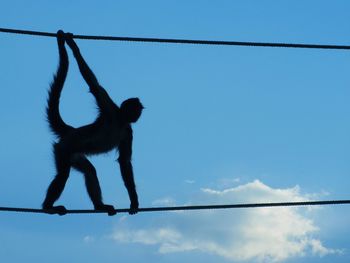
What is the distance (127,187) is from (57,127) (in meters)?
1.73

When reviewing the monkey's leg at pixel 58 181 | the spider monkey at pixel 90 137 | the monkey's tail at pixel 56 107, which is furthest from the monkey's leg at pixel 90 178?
the monkey's tail at pixel 56 107

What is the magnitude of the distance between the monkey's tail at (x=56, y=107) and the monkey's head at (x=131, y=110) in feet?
3.42

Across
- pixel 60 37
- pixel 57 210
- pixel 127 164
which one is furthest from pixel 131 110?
pixel 57 210

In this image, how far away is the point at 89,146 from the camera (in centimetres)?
1393

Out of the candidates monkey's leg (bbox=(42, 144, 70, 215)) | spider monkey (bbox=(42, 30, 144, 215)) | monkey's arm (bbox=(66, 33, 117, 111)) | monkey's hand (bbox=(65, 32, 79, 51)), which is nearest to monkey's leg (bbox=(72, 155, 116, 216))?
spider monkey (bbox=(42, 30, 144, 215))

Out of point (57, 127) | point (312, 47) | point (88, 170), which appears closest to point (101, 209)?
point (88, 170)

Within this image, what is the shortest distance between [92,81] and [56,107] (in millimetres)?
885

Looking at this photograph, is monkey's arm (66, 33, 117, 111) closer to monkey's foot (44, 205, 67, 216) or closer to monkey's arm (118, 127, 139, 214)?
monkey's arm (118, 127, 139, 214)

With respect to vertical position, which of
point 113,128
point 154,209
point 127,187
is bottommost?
point 154,209

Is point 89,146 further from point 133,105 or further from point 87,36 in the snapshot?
point 87,36

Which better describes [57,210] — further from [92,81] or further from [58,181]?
[92,81]

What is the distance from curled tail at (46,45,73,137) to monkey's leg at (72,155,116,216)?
0.62m

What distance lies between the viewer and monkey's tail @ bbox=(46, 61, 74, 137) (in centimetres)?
1345

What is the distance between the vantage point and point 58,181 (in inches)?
529
